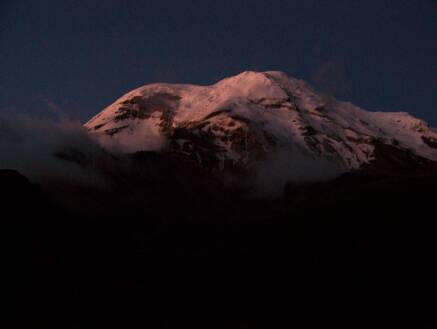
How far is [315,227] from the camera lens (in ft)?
276

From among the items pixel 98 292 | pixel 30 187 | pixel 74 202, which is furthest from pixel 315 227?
pixel 74 202

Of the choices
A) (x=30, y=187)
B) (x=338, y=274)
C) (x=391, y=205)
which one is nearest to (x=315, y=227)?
(x=391, y=205)

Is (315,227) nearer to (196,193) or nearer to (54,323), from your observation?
(54,323)

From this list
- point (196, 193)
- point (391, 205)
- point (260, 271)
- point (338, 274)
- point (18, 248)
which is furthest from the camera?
point (196, 193)

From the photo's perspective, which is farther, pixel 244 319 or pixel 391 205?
pixel 391 205

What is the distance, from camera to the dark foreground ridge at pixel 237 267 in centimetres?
5428

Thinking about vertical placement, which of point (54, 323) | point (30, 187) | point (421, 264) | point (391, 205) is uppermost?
point (30, 187)

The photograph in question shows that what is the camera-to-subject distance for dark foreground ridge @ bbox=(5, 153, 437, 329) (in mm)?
54281

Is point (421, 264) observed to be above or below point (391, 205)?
below

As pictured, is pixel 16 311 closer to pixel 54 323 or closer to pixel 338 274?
pixel 54 323

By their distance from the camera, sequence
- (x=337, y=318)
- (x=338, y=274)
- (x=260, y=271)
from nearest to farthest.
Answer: (x=337, y=318) < (x=338, y=274) < (x=260, y=271)

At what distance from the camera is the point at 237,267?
2746 inches

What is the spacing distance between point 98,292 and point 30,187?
117 feet

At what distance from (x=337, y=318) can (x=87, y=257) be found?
4366cm
